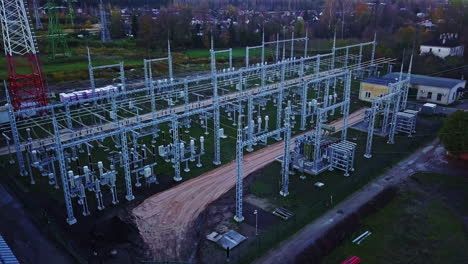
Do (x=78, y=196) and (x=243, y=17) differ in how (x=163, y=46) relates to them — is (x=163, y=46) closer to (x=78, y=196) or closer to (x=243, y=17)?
(x=243, y=17)

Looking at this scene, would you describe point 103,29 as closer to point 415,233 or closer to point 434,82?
point 434,82

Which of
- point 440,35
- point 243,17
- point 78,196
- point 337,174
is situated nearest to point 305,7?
point 243,17

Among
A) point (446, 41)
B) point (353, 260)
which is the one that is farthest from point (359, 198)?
point (446, 41)

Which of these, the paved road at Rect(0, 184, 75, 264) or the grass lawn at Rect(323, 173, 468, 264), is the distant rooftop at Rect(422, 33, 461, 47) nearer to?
the grass lawn at Rect(323, 173, 468, 264)

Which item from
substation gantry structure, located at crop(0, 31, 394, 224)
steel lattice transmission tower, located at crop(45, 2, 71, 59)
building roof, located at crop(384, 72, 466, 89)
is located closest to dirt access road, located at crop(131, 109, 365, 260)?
substation gantry structure, located at crop(0, 31, 394, 224)

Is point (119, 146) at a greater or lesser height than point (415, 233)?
greater

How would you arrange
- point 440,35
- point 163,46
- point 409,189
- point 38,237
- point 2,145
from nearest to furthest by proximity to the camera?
point 38,237
point 409,189
point 2,145
point 440,35
point 163,46

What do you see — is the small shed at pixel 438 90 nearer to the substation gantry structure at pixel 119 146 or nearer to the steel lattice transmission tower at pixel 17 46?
Answer: the substation gantry structure at pixel 119 146
